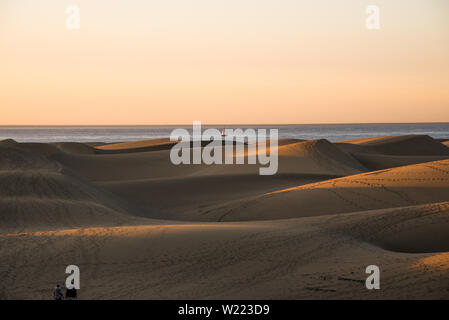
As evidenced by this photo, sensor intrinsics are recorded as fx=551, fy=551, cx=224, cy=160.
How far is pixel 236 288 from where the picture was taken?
844 centimetres

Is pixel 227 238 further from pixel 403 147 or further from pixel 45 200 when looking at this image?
pixel 403 147

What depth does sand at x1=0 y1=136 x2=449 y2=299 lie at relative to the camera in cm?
841

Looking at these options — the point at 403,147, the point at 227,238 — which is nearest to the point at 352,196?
the point at 227,238

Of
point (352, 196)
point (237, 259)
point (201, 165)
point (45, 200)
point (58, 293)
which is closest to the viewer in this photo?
point (58, 293)

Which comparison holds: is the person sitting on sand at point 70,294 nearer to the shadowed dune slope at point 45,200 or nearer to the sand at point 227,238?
the sand at point 227,238

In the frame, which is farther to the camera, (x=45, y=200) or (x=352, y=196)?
(x=352, y=196)

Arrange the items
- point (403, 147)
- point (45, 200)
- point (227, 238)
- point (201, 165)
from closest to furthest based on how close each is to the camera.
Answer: point (227, 238) < point (45, 200) < point (201, 165) < point (403, 147)

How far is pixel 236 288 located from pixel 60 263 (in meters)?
3.60

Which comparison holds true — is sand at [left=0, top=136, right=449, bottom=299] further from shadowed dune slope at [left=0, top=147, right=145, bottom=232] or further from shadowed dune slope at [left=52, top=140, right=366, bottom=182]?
shadowed dune slope at [left=52, top=140, right=366, bottom=182]

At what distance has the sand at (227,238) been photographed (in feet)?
27.6

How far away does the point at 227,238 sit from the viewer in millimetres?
11023

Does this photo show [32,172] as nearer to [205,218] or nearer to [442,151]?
[205,218]

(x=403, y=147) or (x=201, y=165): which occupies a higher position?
(x=403, y=147)
